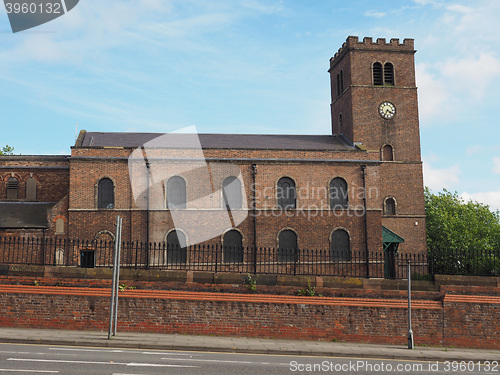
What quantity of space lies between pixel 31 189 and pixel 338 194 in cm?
2040

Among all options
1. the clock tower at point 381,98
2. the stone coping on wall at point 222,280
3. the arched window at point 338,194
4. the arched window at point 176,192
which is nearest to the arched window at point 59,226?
the arched window at point 176,192

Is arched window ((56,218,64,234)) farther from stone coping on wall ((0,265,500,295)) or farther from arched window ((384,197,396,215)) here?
arched window ((384,197,396,215))

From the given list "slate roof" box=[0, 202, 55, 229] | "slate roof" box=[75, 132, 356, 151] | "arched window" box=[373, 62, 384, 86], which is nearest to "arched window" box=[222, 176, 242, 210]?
"slate roof" box=[75, 132, 356, 151]

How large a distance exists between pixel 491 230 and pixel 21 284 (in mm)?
45942

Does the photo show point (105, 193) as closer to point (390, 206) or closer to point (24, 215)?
point (24, 215)

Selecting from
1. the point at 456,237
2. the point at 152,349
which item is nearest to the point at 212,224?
the point at 152,349

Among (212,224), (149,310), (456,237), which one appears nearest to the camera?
(149,310)

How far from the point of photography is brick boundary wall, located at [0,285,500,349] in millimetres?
16781

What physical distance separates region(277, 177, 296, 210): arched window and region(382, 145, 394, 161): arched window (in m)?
9.06

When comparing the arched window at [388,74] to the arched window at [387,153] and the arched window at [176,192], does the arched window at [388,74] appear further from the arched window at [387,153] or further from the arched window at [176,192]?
the arched window at [176,192]

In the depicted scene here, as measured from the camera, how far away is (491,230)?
165 ft

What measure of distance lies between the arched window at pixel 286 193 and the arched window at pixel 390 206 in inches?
335

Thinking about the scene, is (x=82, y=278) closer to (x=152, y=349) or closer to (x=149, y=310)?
(x=149, y=310)

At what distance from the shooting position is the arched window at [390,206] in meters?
37.4
